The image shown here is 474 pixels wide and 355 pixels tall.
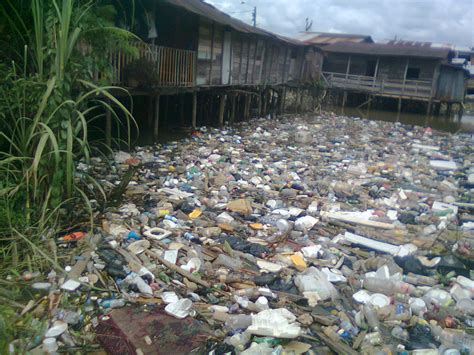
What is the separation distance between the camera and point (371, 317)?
11.6 feet

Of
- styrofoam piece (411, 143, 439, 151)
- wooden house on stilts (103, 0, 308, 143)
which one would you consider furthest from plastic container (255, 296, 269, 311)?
styrofoam piece (411, 143, 439, 151)

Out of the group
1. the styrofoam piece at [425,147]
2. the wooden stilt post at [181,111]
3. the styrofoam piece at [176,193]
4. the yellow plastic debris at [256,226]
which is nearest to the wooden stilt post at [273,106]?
the wooden stilt post at [181,111]

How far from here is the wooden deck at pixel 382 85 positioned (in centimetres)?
2356

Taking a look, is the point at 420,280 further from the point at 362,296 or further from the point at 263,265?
the point at 263,265

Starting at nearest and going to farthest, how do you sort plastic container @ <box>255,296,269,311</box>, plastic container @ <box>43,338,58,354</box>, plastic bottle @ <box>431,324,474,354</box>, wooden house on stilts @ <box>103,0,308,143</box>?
plastic container @ <box>43,338,58,354</box>, plastic bottle @ <box>431,324,474,354</box>, plastic container @ <box>255,296,269,311</box>, wooden house on stilts @ <box>103,0,308,143</box>

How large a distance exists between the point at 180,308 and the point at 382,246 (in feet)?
9.44

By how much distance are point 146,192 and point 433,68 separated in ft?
74.2

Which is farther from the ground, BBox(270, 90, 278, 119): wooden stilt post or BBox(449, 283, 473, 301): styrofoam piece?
BBox(270, 90, 278, 119): wooden stilt post

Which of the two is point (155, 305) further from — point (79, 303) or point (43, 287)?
point (43, 287)

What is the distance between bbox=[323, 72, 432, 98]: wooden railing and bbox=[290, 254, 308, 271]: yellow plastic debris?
22135mm

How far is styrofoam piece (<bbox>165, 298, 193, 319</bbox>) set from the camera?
3.35 metres

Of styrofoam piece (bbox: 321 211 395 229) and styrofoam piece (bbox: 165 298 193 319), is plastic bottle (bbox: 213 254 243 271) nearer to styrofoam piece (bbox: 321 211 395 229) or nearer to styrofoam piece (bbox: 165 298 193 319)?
styrofoam piece (bbox: 165 298 193 319)

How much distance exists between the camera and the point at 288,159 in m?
9.66

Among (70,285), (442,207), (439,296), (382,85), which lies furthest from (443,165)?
(382,85)
